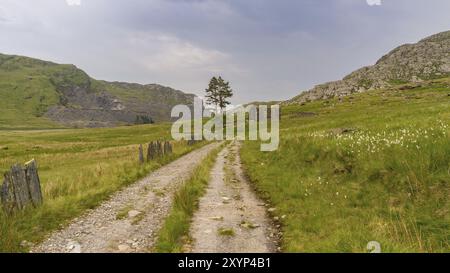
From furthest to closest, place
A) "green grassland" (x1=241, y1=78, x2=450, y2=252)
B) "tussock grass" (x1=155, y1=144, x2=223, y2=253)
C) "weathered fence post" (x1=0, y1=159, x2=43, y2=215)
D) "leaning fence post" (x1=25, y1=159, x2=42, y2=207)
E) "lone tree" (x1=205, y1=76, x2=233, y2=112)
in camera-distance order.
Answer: "lone tree" (x1=205, y1=76, x2=233, y2=112) → "leaning fence post" (x1=25, y1=159, x2=42, y2=207) → "weathered fence post" (x1=0, y1=159, x2=43, y2=215) → "tussock grass" (x1=155, y1=144, x2=223, y2=253) → "green grassland" (x1=241, y1=78, x2=450, y2=252)

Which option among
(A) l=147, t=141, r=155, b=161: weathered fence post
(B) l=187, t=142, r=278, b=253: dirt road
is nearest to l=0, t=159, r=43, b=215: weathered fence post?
(B) l=187, t=142, r=278, b=253: dirt road

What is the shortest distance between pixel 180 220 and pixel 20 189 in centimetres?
548

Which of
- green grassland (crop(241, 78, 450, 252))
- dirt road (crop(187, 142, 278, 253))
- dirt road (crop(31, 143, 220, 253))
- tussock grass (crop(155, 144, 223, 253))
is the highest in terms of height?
green grassland (crop(241, 78, 450, 252))

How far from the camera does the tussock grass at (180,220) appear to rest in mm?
8823

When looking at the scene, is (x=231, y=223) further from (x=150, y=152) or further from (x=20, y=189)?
(x=150, y=152)

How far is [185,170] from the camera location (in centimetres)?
2306

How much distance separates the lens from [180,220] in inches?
420

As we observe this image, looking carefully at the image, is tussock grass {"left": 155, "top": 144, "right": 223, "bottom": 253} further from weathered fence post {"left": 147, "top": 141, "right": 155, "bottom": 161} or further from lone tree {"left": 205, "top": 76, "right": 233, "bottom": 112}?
lone tree {"left": 205, "top": 76, "right": 233, "bottom": 112}

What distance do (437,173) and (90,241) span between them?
418 inches

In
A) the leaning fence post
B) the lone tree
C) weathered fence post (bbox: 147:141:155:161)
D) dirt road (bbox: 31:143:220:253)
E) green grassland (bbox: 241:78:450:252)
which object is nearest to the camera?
green grassland (bbox: 241:78:450:252)

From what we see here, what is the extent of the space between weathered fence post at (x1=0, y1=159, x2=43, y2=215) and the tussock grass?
479cm

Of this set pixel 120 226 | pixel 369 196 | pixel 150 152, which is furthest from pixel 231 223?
pixel 150 152

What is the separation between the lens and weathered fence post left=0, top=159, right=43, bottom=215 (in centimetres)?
1080
